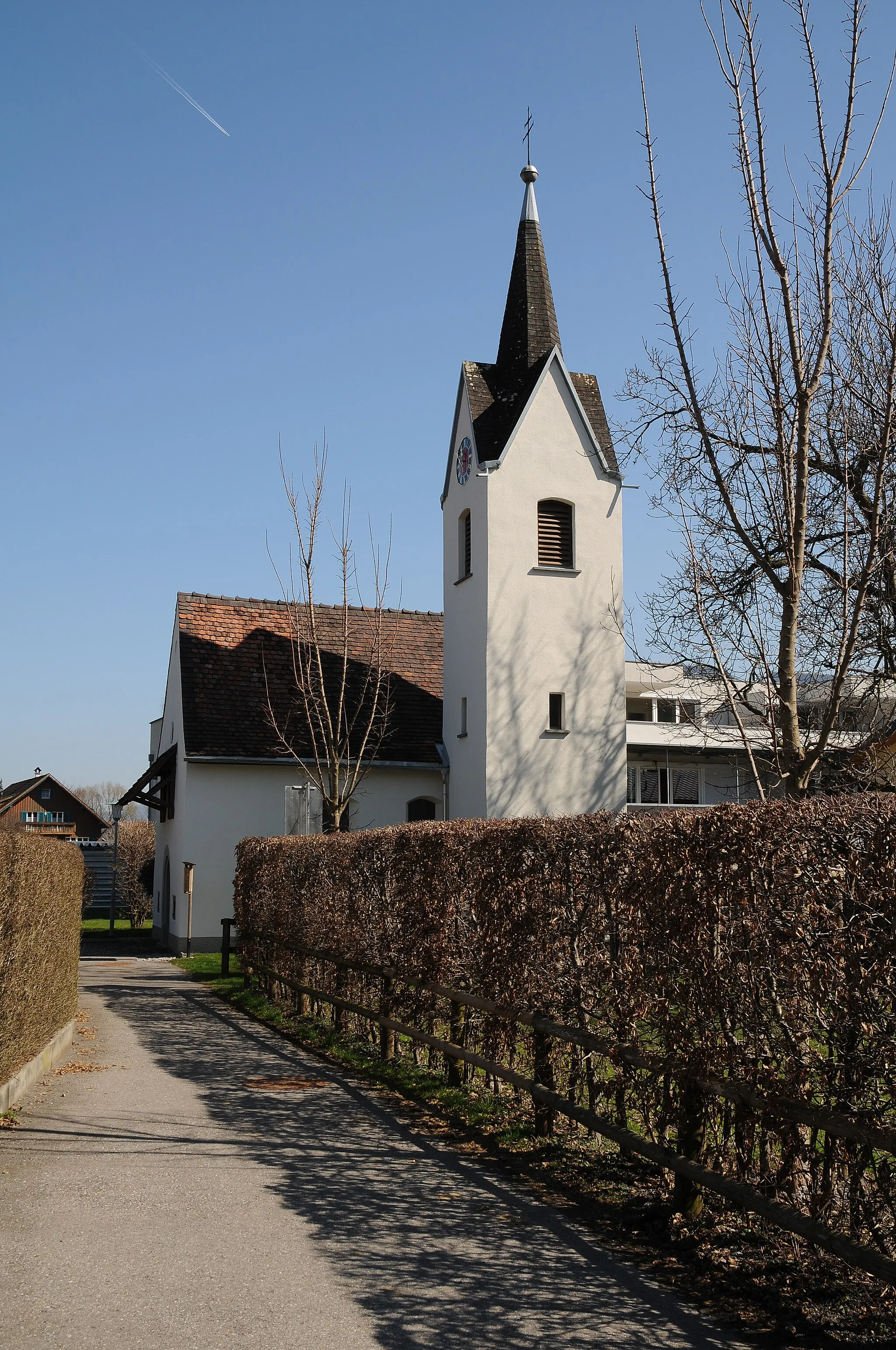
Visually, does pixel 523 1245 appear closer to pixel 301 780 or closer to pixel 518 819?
pixel 518 819

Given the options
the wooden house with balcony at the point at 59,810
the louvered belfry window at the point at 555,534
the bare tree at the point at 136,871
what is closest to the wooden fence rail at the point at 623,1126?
the louvered belfry window at the point at 555,534

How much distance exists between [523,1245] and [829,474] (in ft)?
33.3

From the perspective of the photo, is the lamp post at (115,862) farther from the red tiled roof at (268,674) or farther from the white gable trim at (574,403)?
the white gable trim at (574,403)

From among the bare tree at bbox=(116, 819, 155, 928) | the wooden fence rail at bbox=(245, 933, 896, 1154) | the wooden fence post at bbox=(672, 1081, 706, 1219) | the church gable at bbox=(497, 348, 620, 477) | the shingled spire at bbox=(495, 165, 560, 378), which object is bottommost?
the bare tree at bbox=(116, 819, 155, 928)

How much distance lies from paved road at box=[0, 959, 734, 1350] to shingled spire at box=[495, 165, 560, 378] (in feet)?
68.0

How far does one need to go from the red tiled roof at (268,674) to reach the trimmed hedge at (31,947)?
13.7 meters

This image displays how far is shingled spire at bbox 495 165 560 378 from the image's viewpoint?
2722cm

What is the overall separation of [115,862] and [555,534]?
2473 cm

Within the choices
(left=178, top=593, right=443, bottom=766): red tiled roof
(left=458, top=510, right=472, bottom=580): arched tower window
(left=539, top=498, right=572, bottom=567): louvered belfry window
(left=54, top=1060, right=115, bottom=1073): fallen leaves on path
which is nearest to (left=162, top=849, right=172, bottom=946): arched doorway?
(left=178, top=593, right=443, bottom=766): red tiled roof

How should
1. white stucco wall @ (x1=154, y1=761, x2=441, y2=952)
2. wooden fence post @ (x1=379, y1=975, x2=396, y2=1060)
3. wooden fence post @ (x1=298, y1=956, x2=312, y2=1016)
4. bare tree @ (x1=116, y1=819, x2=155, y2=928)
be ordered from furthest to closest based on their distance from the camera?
1. bare tree @ (x1=116, y1=819, x2=155, y2=928)
2. white stucco wall @ (x1=154, y1=761, x2=441, y2=952)
3. wooden fence post @ (x1=298, y1=956, x2=312, y2=1016)
4. wooden fence post @ (x1=379, y1=975, x2=396, y2=1060)

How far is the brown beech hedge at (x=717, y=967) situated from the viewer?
194 inches

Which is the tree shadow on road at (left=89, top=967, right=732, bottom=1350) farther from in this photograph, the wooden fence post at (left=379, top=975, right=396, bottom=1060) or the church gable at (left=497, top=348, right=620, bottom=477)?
the church gable at (left=497, top=348, right=620, bottom=477)

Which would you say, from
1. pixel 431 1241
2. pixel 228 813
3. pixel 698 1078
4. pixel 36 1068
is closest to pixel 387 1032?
pixel 36 1068

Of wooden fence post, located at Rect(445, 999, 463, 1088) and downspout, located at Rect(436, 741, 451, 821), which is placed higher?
downspout, located at Rect(436, 741, 451, 821)
